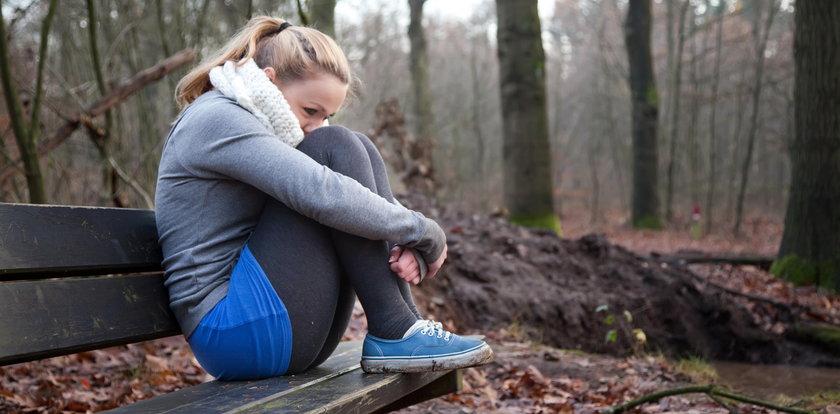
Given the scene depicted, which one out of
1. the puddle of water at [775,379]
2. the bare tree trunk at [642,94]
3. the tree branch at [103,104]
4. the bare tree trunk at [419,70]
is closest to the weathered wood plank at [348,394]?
the puddle of water at [775,379]

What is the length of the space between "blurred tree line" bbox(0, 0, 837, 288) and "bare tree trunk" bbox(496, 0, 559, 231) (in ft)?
0.06

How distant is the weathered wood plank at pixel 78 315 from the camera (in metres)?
1.92

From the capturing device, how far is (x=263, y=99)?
232cm

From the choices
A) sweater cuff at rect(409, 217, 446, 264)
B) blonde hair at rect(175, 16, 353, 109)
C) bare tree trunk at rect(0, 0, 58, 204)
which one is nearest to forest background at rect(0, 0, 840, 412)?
bare tree trunk at rect(0, 0, 58, 204)

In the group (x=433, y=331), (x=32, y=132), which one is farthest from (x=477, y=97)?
(x=433, y=331)

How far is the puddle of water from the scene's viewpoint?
4.39m

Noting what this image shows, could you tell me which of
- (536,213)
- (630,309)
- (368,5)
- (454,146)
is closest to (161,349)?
(630,309)

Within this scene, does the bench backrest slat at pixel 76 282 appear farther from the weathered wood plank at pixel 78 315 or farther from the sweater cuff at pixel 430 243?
the sweater cuff at pixel 430 243

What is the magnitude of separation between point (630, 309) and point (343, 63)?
4116 mm

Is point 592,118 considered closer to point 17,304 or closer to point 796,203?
point 796,203

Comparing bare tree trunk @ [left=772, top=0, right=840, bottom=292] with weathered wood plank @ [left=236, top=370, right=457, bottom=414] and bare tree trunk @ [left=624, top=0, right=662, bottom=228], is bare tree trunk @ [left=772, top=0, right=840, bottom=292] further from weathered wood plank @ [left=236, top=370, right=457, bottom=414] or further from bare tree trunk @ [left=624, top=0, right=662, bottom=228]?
bare tree trunk @ [left=624, top=0, right=662, bottom=228]

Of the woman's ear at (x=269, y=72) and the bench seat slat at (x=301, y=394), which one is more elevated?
the woman's ear at (x=269, y=72)

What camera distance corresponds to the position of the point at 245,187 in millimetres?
2322

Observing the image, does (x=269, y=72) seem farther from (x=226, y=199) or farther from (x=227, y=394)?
A: (x=227, y=394)
